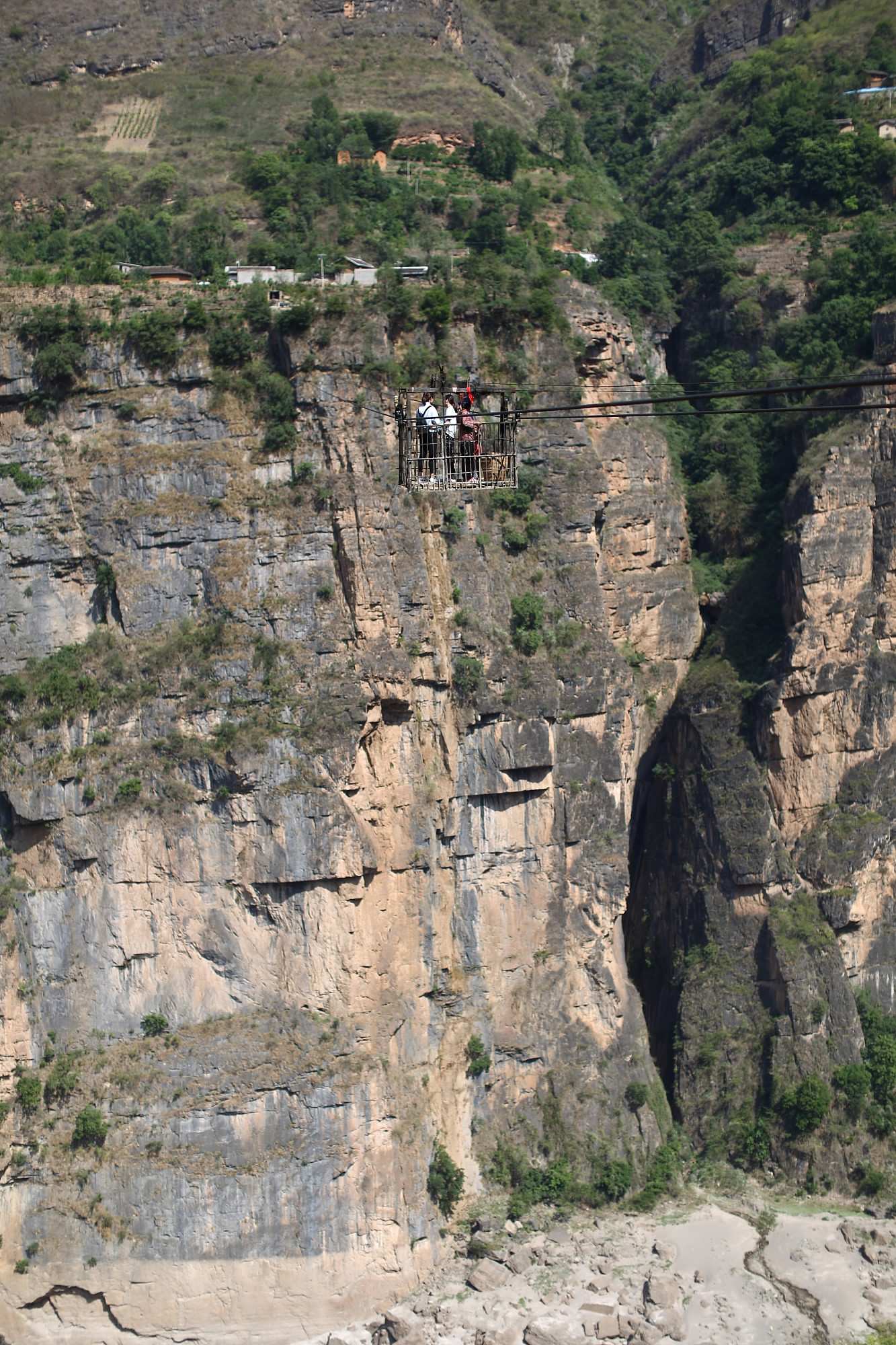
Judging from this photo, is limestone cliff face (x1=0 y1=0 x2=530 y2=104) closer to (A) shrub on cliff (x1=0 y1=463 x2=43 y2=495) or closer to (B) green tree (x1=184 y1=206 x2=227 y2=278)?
(B) green tree (x1=184 y1=206 x2=227 y2=278)

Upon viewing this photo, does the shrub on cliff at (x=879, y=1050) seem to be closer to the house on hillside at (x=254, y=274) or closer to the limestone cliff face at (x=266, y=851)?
the limestone cliff face at (x=266, y=851)

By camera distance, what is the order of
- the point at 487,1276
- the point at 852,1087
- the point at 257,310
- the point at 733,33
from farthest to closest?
the point at 733,33
the point at 852,1087
the point at 257,310
the point at 487,1276

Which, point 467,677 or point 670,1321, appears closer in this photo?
point 670,1321

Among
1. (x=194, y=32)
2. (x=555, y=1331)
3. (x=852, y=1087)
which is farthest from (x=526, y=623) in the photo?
(x=194, y=32)

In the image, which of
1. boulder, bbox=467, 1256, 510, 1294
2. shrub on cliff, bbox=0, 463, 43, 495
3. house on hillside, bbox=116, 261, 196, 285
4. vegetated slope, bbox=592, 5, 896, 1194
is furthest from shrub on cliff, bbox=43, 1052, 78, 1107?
house on hillside, bbox=116, 261, 196, 285

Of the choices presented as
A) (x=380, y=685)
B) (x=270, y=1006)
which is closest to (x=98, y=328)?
(x=380, y=685)

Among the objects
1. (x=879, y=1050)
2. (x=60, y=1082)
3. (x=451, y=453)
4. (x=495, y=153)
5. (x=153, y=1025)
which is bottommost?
(x=879, y=1050)

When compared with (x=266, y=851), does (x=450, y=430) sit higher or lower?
higher

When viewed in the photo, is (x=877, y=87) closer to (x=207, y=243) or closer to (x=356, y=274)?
(x=356, y=274)
